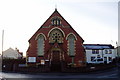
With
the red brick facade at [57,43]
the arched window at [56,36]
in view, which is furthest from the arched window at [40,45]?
the arched window at [56,36]

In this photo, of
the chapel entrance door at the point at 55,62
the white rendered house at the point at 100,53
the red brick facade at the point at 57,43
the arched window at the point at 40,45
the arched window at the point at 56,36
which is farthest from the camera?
the white rendered house at the point at 100,53

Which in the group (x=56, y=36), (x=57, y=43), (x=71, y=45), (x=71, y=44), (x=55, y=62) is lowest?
(x=55, y=62)

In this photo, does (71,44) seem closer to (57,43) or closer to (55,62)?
(57,43)

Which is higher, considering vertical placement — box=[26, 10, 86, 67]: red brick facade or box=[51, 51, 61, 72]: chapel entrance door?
box=[26, 10, 86, 67]: red brick facade

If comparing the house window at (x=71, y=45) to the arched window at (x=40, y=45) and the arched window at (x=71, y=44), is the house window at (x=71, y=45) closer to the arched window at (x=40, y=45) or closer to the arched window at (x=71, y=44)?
the arched window at (x=71, y=44)

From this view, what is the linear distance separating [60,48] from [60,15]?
831 cm

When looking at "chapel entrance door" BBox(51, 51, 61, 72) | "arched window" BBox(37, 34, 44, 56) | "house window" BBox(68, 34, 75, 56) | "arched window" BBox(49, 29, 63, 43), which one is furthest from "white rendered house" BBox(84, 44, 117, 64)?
"arched window" BBox(37, 34, 44, 56)

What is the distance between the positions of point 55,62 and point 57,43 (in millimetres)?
4287

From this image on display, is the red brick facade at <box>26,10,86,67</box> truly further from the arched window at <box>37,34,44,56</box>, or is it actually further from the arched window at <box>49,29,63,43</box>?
the arched window at <box>37,34,44,56</box>

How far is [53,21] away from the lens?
34906 millimetres

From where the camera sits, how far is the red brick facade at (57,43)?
107ft

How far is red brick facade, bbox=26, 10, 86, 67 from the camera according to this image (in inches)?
1288

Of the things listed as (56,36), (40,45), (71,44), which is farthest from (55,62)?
(56,36)

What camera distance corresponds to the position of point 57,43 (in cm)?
3269
